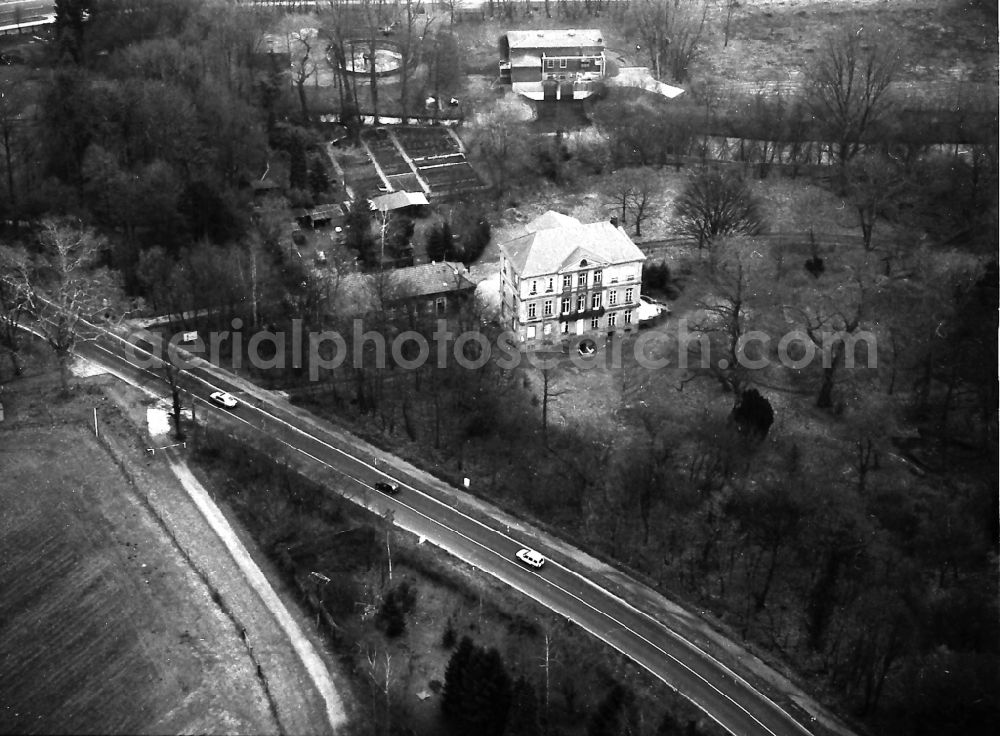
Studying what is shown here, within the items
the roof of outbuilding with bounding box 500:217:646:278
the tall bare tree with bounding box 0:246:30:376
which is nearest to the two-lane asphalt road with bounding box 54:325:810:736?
the tall bare tree with bounding box 0:246:30:376

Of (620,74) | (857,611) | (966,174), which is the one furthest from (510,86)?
(857,611)

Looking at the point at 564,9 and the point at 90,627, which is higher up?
the point at 564,9

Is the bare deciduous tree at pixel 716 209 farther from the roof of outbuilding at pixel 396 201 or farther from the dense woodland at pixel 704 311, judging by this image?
the roof of outbuilding at pixel 396 201

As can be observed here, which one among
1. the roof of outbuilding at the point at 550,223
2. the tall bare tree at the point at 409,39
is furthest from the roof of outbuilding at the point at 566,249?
the tall bare tree at the point at 409,39

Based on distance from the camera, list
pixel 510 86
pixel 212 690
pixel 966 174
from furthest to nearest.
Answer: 1. pixel 510 86
2. pixel 966 174
3. pixel 212 690

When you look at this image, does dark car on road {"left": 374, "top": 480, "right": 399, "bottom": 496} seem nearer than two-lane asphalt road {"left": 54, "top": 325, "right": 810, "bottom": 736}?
No

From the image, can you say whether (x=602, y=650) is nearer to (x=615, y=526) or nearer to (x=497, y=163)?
(x=615, y=526)

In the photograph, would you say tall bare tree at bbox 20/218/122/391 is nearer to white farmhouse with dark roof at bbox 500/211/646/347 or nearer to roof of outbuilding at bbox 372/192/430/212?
roof of outbuilding at bbox 372/192/430/212
